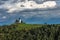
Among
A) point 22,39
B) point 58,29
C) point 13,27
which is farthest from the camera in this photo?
point 13,27

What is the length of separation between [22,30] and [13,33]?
9.05 m

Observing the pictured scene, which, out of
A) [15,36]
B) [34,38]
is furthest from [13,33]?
[34,38]

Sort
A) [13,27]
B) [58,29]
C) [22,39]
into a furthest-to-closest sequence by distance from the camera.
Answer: [13,27]
[58,29]
[22,39]

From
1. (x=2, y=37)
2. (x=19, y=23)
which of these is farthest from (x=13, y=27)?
(x=2, y=37)

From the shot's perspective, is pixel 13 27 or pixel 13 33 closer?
pixel 13 33

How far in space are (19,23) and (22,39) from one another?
3467cm

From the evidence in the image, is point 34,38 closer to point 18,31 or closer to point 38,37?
point 38,37

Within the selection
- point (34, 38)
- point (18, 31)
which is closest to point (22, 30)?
point (18, 31)

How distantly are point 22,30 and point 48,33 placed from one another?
16.1m

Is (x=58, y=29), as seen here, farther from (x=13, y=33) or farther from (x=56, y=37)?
(x=13, y=33)

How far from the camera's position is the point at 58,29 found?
158625 millimetres

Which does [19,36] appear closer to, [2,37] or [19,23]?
[2,37]

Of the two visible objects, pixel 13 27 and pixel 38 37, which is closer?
pixel 38 37

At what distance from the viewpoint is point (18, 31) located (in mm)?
156875
